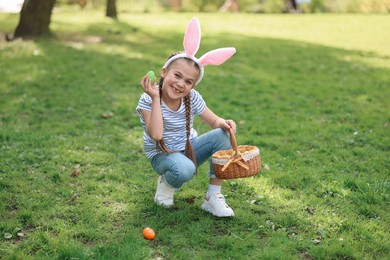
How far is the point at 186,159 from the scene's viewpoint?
11.7 feet

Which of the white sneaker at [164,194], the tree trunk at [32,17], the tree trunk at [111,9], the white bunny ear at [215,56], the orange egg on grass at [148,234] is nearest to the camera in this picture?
the orange egg on grass at [148,234]

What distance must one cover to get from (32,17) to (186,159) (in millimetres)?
8460

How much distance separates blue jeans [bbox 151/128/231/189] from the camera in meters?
3.49

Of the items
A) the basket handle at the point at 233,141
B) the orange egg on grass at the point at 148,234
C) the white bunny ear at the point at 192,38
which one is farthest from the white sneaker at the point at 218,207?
the white bunny ear at the point at 192,38

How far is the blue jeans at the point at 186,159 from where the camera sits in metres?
3.49

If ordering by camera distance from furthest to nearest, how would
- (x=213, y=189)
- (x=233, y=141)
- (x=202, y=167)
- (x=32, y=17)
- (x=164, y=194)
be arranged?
1. (x=32, y=17)
2. (x=202, y=167)
3. (x=164, y=194)
4. (x=213, y=189)
5. (x=233, y=141)

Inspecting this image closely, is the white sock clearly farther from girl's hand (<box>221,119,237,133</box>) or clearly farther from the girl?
girl's hand (<box>221,119,237,133</box>)

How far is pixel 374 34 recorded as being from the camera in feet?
47.5

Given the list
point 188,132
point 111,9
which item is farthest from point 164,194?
point 111,9

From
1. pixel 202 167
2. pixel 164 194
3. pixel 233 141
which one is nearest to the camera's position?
pixel 233 141

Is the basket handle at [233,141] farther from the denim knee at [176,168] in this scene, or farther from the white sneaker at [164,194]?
the white sneaker at [164,194]

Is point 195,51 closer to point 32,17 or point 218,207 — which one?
point 218,207

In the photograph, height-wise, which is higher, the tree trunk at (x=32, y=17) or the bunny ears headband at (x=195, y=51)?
the bunny ears headband at (x=195, y=51)

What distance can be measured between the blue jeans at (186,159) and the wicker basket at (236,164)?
237mm
